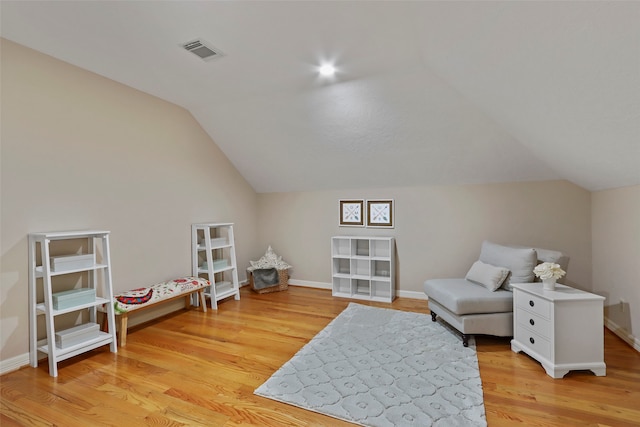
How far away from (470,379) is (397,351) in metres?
0.61

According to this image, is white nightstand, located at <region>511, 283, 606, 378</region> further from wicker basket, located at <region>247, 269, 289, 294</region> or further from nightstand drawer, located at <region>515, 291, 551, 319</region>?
wicker basket, located at <region>247, 269, 289, 294</region>

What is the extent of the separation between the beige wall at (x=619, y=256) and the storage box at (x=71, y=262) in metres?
4.51

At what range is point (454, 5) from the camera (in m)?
1.76

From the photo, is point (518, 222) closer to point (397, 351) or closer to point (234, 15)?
point (397, 351)

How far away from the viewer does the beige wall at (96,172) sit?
8.00ft

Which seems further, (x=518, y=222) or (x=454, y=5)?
(x=518, y=222)

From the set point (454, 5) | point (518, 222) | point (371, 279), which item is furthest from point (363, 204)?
point (454, 5)

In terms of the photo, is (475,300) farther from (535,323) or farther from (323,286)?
(323,286)

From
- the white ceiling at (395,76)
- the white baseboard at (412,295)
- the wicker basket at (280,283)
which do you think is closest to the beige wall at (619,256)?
the white ceiling at (395,76)

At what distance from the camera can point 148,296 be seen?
3.12m

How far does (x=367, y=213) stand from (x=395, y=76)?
2.08m

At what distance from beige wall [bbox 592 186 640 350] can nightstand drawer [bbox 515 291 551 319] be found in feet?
2.92

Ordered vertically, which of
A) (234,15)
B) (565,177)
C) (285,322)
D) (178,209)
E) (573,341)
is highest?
(234,15)

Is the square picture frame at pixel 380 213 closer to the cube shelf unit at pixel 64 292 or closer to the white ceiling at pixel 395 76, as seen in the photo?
the white ceiling at pixel 395 76
